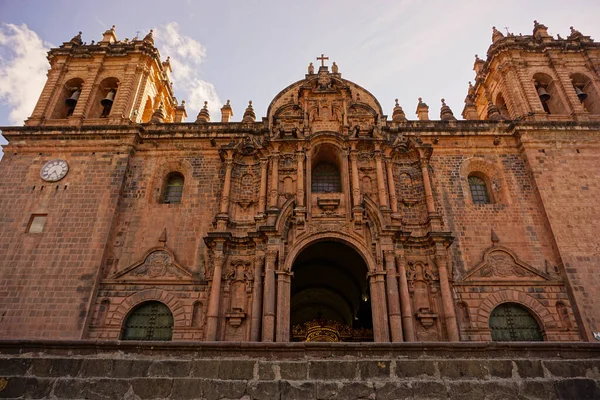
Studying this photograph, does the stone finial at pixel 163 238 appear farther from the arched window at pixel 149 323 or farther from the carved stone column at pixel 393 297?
the carved stone column at pixel 393 297

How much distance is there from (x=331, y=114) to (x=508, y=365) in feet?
44.8

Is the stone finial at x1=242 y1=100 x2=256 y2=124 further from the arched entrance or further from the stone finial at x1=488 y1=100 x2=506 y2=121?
the stone finial at x1=488 y1=100 x2=506 y2=121

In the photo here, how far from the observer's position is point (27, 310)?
13352 mm

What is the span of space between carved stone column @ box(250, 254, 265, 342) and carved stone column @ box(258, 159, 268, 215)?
78.3 inches

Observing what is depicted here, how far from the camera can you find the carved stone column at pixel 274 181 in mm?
14991

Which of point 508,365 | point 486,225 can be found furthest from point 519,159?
point 508,365

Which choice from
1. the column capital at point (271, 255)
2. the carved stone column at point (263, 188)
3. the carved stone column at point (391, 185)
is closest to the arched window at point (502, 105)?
the carved stone column at point (391, 185)

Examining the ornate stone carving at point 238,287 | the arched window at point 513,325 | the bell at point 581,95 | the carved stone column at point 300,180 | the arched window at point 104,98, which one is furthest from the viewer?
the bell at point 581,95

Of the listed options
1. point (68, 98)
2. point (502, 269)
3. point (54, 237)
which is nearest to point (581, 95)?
point (502, 269)

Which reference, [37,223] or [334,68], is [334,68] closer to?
[334,68]

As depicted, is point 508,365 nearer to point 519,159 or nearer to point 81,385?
point 81,385

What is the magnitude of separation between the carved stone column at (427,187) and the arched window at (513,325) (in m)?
4.12

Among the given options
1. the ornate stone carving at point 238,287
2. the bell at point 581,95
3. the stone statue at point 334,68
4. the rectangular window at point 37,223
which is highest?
the stone statue at point 334,68

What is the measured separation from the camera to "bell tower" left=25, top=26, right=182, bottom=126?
716 inches
